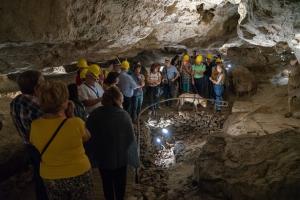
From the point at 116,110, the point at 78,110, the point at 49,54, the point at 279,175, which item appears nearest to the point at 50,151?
the point at 116,110

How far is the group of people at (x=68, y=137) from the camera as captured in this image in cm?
310

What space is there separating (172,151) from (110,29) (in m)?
3.54

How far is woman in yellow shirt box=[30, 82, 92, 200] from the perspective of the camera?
3051 millimetres

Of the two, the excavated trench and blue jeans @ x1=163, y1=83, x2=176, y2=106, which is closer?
the excavated trench

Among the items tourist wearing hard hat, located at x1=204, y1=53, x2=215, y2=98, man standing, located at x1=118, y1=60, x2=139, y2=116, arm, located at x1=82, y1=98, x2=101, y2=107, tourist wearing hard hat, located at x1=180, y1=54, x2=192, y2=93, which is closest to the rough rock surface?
arm, located at x1=82, y1=98, x2=101, y2=107

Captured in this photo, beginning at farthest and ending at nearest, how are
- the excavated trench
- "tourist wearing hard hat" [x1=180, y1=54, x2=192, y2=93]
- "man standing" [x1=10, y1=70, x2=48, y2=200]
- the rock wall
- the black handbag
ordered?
1. "tourist wearing hard hat" [x1=180, y1=54, x2=192, y2=93]
2. the excavated trench
3. the rock wall
4. the black handbag
5. "man standing" [x1=10, y1=70, x2=48, y2=200]

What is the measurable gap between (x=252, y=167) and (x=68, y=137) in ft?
10.1

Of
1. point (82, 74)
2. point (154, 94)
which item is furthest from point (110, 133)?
point (154, 94)

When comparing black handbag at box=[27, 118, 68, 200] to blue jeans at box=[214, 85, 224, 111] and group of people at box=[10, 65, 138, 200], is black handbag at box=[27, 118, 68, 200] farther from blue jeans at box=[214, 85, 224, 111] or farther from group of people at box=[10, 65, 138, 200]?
blue jeans at box=[214, 85, 224, 111]

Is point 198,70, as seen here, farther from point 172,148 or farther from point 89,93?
point 89,93

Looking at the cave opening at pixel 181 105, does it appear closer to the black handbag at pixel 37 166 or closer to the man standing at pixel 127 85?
the man standing at pixel 127 85

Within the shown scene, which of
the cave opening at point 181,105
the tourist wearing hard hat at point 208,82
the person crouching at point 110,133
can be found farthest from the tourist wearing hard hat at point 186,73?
the person crouching at point 110,133

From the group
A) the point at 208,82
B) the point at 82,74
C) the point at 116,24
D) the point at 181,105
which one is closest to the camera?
the point at 82,74

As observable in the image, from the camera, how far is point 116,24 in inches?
293
